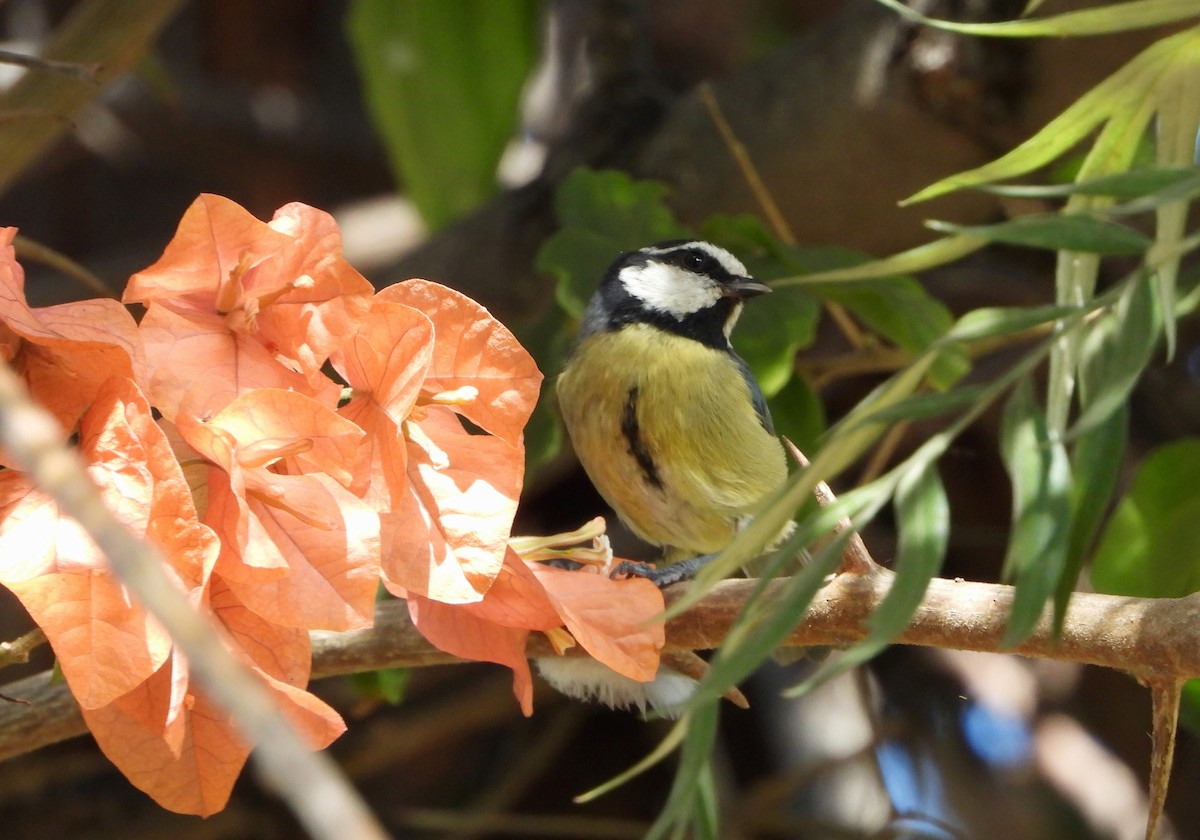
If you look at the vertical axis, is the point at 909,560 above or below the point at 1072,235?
below

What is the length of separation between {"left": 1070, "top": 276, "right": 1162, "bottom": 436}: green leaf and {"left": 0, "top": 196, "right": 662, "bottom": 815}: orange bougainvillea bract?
210mm

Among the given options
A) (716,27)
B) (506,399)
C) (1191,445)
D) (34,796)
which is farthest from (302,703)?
(716,27)

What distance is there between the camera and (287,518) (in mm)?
684

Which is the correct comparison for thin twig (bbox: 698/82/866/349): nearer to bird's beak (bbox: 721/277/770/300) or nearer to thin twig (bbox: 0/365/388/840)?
bird's beak (bbox: 721/277/770/300)

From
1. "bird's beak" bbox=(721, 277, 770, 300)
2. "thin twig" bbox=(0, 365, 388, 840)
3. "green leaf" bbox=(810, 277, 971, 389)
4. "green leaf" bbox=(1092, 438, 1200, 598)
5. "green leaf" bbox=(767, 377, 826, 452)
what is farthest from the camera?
"bird's beak" bbox=(721, 277, 770, 300)

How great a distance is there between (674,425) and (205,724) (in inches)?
38.1

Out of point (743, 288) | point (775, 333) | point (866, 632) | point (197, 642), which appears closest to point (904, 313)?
point (775, 333)

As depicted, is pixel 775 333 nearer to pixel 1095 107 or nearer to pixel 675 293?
pixel 675 293

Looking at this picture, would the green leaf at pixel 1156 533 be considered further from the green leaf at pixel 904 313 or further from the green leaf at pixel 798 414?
the green leaf at pixel 798 414

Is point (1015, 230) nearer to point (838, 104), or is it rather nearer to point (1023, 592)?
point (1023, 592)

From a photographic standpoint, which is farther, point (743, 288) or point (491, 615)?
point (743, 288)

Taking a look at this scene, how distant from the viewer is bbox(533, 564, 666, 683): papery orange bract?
2.57 feet

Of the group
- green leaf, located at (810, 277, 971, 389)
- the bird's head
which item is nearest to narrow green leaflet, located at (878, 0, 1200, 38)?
green leaf, located at (810, 277, 971, 389)

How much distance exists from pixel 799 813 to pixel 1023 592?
5.96 feet
